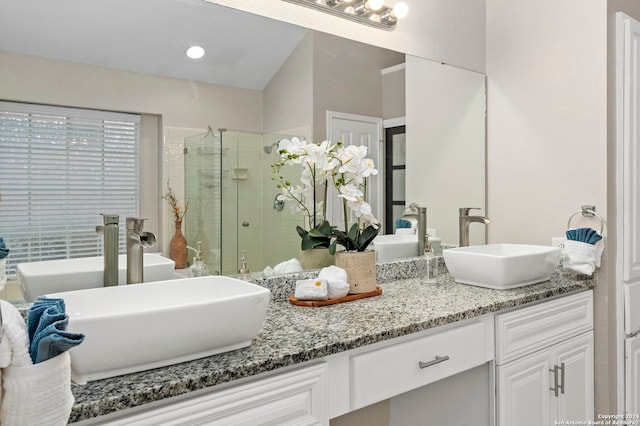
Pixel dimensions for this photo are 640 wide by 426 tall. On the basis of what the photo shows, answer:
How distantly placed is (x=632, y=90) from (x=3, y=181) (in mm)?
2511

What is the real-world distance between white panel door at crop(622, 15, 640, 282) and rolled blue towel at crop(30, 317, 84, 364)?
228 cm

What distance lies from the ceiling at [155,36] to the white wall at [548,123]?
126 cm

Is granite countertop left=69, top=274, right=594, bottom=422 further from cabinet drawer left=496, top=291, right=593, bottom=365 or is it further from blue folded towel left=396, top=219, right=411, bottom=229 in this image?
blue folded towel left=396, top=219, right=411, bottom=229

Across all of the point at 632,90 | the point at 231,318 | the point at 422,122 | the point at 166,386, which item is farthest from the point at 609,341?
the point at 166,386

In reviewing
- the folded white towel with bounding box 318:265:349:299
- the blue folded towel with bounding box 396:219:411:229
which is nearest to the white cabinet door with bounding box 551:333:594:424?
the blue folded towel with bounding box 396:219:411:229

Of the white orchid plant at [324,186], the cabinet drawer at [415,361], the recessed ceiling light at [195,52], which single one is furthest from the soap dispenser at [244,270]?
the recessed ceiling light at [195,52]

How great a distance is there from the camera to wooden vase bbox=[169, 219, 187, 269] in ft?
4.92

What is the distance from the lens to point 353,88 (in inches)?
77.4

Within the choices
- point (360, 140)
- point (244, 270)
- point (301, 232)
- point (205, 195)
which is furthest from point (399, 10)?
point (244, 270)

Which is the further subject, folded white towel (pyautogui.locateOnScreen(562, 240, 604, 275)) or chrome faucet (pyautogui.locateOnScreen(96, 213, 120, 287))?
folded white towel (pyautogui.locateOnScreen(562, 240, 604, 275))

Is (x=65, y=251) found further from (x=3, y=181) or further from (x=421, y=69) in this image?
(x=421, y=69)

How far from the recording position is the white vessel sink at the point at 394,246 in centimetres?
206

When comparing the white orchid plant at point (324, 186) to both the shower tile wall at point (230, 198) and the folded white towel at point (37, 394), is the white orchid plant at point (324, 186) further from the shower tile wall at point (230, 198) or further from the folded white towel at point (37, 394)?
the folded white towel at point (37, 394)

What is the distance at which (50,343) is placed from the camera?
0.70 meters
